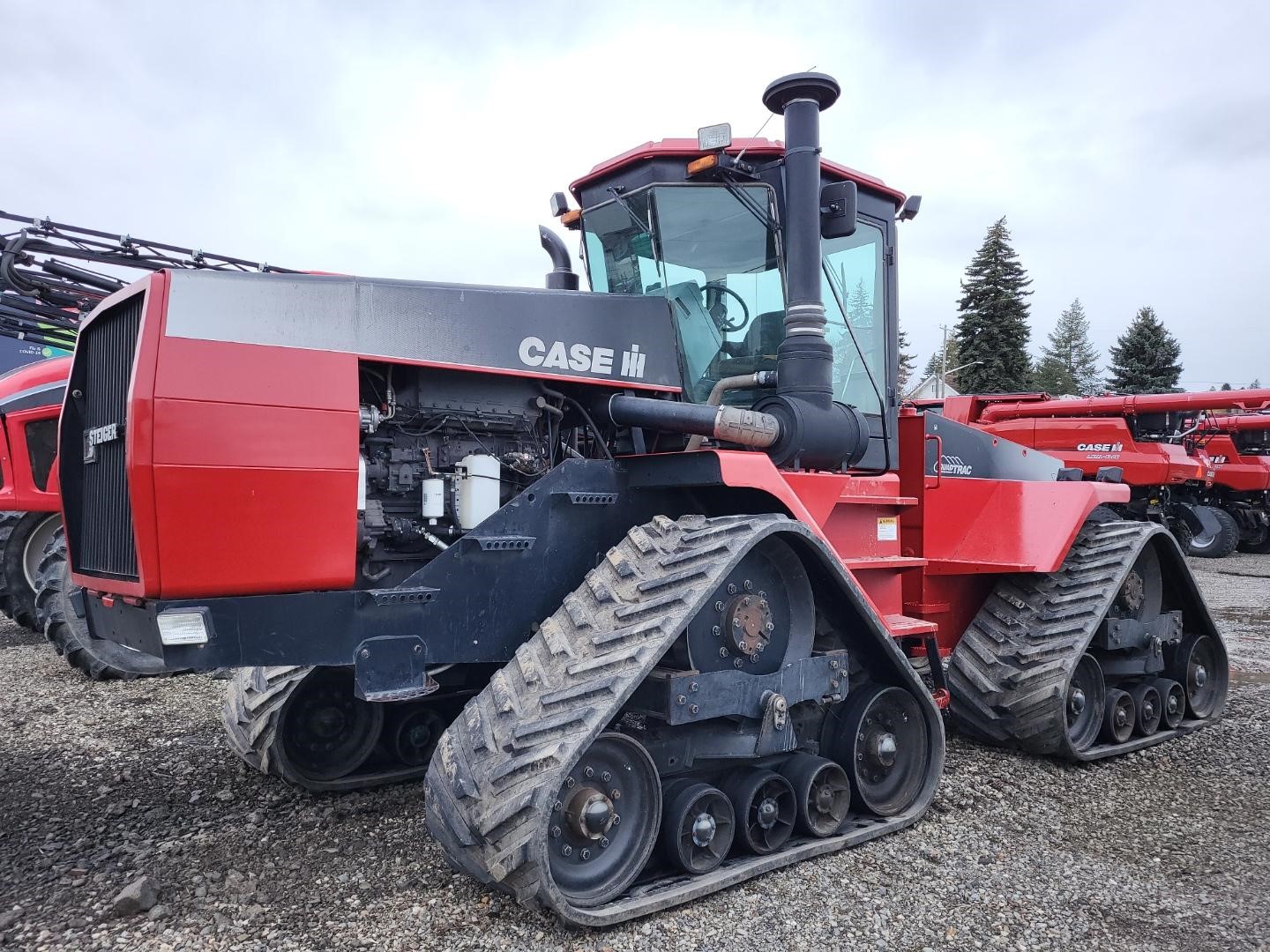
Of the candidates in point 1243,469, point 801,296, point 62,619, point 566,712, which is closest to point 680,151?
point 801,296

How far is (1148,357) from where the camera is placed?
46.1 meters

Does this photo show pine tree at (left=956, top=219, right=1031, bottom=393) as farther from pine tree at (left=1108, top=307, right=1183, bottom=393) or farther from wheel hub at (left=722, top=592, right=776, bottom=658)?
wheel hub at (left=722, top=592, right=776, bottom=658)

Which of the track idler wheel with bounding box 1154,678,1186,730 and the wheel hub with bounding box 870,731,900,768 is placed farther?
the track idler wheel with bounding box 1154,678,1186,730

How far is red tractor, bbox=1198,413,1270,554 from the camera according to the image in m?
20.7

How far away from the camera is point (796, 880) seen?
12.7ft

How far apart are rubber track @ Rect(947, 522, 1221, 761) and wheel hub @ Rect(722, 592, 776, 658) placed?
88.3 inches

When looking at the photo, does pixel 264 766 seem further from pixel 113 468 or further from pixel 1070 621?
pixel 1070 621

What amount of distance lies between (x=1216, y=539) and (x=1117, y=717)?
16416 millimetres

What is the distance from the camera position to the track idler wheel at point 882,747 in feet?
14.7

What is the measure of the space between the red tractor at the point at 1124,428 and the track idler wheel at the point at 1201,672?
10383 millimetres

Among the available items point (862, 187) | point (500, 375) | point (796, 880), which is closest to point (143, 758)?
point (500, 375)

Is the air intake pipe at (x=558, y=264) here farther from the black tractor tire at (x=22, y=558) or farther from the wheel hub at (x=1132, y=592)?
the black tractor tire at (x=22, y=558)

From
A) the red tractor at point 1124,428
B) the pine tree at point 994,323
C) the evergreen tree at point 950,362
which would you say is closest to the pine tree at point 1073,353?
the evergreen tree at point 950,362

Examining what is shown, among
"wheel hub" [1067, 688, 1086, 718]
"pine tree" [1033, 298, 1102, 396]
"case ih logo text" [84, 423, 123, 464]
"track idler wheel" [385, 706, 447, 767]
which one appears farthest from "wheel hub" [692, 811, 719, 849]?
"pine tree" [1033, 298, 1102, 396]
